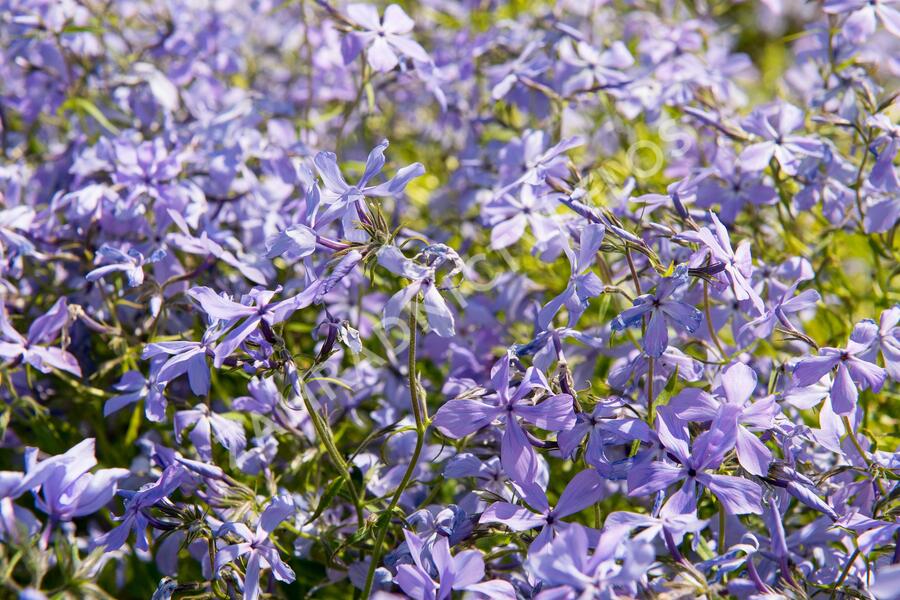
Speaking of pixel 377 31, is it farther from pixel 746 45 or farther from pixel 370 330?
pixel 746 45

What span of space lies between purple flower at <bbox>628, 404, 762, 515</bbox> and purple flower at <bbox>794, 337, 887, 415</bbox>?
5.5 inches

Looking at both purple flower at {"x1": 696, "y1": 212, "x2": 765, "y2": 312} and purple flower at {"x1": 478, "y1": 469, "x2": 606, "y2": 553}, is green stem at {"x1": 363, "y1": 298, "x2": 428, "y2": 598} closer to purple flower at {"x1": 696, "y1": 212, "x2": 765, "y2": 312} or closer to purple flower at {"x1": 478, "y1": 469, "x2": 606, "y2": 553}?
purple flower at {"x1": 478, "y1": 469, "x2": 606, "y2": 553}

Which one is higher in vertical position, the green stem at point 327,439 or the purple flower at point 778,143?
the purple flower at point 778,143

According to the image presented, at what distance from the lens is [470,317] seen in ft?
4.76

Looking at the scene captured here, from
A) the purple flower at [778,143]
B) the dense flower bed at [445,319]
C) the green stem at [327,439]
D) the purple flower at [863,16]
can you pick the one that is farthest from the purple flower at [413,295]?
the purple flower at [863,16]

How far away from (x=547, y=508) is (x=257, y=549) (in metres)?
0.35

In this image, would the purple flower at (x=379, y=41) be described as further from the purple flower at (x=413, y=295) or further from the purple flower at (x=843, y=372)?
the purple flower at (x=843, y=372)

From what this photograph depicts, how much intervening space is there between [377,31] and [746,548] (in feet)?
3.17

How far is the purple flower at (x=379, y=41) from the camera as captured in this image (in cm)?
134

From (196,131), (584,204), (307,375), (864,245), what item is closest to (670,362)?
(584,204)

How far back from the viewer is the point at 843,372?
987mm

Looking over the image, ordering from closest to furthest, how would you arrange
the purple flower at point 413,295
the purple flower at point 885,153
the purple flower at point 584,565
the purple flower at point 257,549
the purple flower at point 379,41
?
the purple flower at point 584,565
the purple flower at point 413,295
the purple flower at point 257,549
the purple flower at point 885,153
the purple flower at point 379,41

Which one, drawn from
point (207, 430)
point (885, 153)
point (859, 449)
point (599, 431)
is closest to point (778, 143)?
point (885, 153)

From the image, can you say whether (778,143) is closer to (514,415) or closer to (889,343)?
(889,343)
